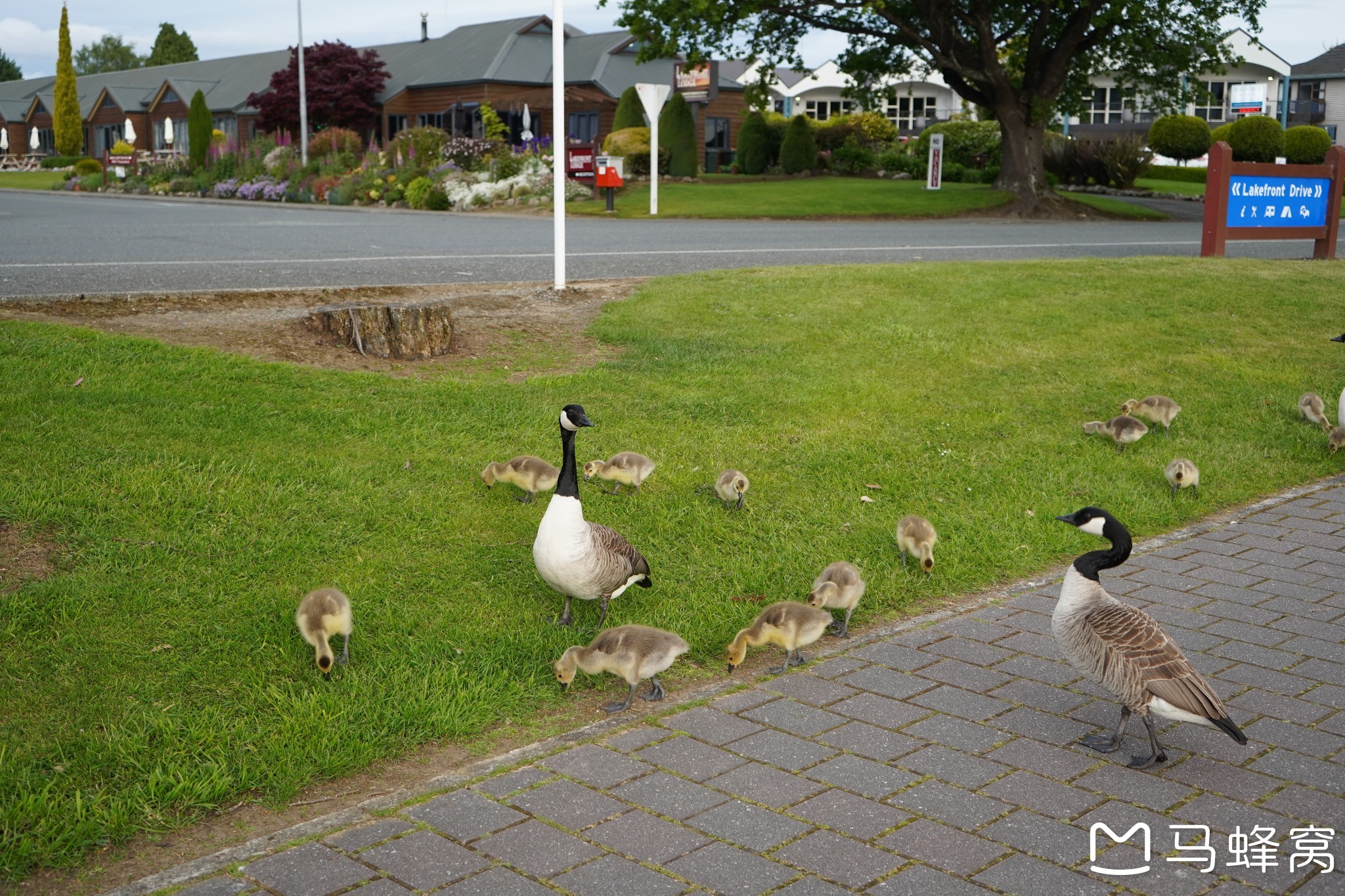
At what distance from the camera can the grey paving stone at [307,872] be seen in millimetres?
3555

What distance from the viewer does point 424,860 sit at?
3.70m

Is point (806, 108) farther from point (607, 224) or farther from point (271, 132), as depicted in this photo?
point (607, 224)

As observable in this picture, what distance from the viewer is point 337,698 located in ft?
15.6

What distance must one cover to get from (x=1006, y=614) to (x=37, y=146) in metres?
103

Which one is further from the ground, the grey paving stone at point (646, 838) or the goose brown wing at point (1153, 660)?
the goose brown wing at point (1153, 660)

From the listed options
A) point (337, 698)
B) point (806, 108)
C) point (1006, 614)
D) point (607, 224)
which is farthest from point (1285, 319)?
point (806, 108)

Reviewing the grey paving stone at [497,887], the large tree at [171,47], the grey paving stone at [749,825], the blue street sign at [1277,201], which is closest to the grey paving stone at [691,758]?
the grey paving stone at [749,825]

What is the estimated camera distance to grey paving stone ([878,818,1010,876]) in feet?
12.2

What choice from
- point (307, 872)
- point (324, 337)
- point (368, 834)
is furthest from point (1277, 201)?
point (307, 872)

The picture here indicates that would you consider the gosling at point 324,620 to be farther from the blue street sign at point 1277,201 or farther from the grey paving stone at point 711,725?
the blue street sign at point 1277,201

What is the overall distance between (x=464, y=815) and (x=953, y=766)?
5.89 ft

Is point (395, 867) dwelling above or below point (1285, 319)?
below

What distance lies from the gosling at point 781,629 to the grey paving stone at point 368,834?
5.76 feet

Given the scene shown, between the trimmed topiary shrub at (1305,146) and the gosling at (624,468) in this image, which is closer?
the gosling at (624,468)
